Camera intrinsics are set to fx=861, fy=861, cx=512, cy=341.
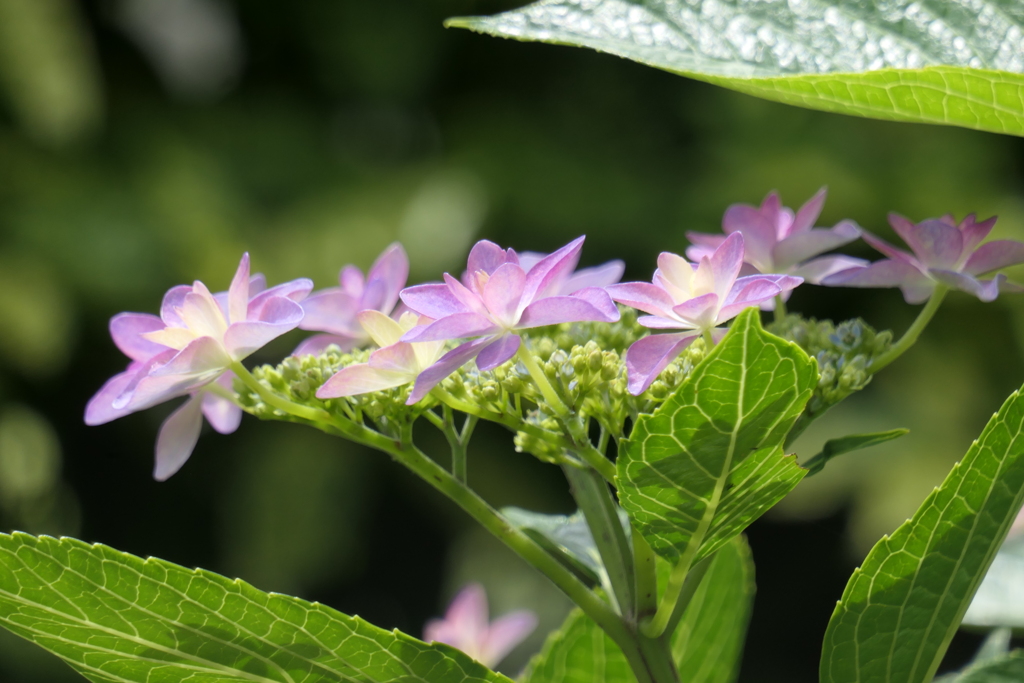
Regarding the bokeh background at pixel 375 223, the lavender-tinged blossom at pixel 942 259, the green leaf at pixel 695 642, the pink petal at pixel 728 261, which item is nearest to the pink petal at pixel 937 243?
the lavender-tinged blossom at pixel 942 259

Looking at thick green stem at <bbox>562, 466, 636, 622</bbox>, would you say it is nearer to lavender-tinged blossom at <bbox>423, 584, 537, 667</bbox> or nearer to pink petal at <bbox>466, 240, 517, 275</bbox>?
pink petal at <bbox>466, 240, 517, 275</bbox>

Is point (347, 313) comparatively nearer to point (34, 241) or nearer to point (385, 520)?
point (34, 241)

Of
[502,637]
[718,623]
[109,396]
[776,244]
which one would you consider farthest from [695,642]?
[109,396]

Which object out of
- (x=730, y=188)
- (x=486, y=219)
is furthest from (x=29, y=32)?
(x=730, y=188)

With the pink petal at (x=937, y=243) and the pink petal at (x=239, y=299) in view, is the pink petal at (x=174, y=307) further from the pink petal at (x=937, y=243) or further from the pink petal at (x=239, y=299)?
the pink petal at (x=937, y=243)

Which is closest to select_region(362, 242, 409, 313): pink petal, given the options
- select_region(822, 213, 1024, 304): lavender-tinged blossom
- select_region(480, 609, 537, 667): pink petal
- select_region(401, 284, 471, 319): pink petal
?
select_region(401, 284, 471, 319): pink petal
